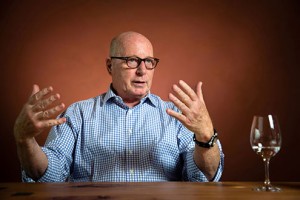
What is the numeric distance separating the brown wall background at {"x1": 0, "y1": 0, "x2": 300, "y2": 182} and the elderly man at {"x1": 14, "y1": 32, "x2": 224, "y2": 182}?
653 millimetres

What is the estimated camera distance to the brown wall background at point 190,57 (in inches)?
108

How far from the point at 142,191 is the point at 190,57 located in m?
1.75

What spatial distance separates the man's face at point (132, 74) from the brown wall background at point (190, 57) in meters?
0.67

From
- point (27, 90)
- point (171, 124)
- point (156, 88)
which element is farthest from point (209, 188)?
point (27, 90)

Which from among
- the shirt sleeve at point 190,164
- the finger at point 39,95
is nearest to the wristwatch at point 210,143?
the shirt sleeve at point 190,164

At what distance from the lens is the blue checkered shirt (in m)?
1.91

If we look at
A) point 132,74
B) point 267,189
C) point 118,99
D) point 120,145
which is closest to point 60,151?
point 120,145

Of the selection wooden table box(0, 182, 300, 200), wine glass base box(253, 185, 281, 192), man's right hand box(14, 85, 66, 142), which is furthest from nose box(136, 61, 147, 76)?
wine glass base box(253, 185, 281, 192)

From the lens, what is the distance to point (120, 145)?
6.47 ft

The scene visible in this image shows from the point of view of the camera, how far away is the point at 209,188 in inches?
49.2

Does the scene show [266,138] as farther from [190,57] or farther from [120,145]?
[190,57]

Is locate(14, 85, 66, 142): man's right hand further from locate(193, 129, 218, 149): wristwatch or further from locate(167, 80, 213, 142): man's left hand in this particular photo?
locate(193, 129, 218, 149): wristwatch

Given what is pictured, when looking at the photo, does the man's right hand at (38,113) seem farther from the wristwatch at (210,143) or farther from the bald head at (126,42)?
the bald head at (126,42)

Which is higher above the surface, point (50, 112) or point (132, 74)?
point (132, 74)
